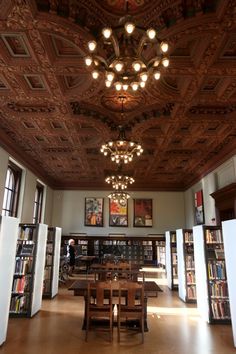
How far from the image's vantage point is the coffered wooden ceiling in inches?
146

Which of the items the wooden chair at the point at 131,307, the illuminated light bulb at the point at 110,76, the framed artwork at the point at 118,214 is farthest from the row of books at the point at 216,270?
the framed artwork at the point at 118,214

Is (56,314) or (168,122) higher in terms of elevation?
(168,122)

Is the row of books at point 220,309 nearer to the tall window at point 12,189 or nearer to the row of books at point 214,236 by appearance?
the row of books at point 214,236

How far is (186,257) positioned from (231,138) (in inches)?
156

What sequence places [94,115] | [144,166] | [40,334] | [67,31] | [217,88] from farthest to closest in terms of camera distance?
[144,166] < [94,115] < [217,88] < [40,334] < [67,31]

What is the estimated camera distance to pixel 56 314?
636 cm

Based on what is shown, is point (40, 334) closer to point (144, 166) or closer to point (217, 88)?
point (217, 88)

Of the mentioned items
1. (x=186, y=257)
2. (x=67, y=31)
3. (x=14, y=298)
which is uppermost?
(x=67, y=31)

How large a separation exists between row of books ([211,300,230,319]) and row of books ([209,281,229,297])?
0.15m

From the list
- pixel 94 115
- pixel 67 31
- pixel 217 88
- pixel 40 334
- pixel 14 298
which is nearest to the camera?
pixel 67 31

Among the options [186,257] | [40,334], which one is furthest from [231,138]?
[40,334]

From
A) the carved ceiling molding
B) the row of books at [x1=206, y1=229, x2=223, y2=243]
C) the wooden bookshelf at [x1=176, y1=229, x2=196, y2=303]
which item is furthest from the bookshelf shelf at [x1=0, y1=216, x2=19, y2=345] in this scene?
the wooden bookshelf at [x1=176, y1=229, x2=196, y2=303]

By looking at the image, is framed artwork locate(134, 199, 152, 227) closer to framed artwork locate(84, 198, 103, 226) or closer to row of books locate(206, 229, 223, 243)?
framed artwork locate(84, 198, 103, 226)

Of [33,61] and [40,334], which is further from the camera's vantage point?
[40,334]
